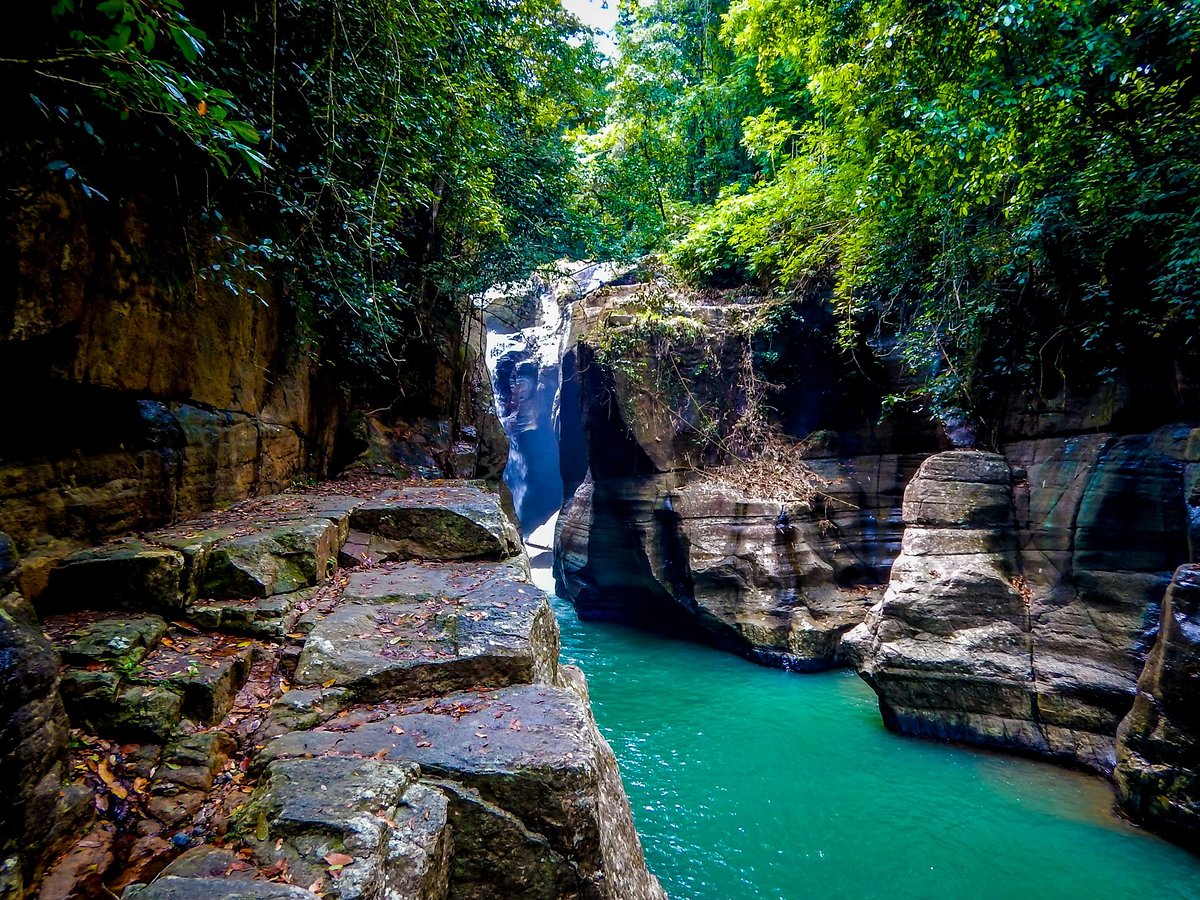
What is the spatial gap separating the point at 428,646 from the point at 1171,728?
267 inches

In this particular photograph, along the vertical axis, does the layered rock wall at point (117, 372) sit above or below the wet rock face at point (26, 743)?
above

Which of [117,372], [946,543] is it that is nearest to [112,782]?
[117,372]

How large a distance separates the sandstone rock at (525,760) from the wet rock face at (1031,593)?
5.73 m

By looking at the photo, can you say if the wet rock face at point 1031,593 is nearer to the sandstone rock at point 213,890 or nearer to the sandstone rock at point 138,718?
the sandstone rock at point 213,890

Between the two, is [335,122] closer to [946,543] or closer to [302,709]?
[302,709]

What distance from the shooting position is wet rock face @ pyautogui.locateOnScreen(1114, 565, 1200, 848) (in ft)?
16.4

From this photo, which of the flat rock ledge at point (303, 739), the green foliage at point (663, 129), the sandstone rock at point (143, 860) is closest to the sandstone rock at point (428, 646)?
the flat rock ledge at point (303, 739)

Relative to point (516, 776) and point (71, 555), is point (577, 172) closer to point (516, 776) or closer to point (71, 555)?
point (71, 555)

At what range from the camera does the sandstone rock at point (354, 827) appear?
1.90 m

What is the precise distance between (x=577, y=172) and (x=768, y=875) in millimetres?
12221

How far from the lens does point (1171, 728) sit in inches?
201

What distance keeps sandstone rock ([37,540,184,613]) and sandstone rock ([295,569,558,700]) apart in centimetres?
89

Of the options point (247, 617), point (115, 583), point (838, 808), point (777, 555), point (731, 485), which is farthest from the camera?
point (731, 485)

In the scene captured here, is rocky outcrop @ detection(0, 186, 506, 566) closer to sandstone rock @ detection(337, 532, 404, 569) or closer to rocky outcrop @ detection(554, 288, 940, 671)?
sandstone rock @ detection(337, 532, 404, 569)
